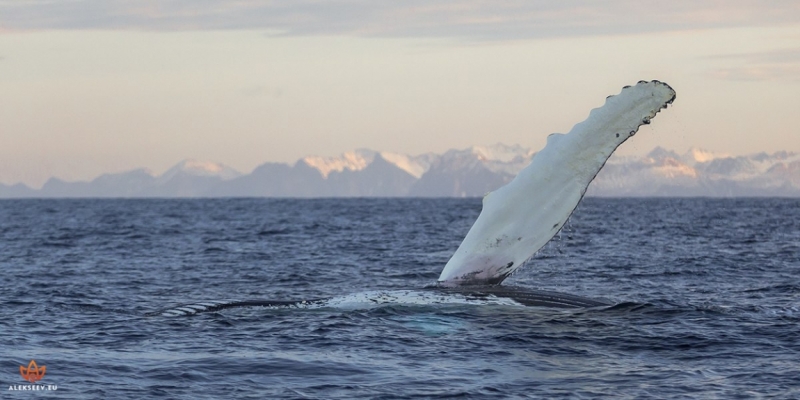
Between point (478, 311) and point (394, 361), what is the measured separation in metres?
2.03

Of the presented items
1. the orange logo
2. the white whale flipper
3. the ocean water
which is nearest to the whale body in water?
the white whale flipper

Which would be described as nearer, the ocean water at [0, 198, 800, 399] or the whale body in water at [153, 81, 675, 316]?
the ocean water at [0, 198, 800, 399]

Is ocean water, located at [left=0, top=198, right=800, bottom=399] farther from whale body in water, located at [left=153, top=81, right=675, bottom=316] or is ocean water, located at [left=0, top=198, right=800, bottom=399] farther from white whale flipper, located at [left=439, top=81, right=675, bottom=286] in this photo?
white whale flipper, located at [left=439, top=81, right=675, bottom=286]

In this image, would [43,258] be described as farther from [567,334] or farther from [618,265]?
[567,334]

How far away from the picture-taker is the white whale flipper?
11.4 meters

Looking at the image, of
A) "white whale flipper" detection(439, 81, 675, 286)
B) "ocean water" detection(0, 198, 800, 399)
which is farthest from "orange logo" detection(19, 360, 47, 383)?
"white whale flipper" detection(439, 81, 675, 286)

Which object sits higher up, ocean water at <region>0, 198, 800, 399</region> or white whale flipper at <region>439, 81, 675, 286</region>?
white whale flipper at <region>439, 81, 675, 286</region>

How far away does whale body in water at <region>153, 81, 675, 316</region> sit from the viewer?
445 inches

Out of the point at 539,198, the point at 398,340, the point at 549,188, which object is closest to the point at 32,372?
the point at 398,340

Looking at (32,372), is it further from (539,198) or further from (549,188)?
(549,188)

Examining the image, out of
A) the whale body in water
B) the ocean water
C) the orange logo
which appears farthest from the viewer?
the whale body in water

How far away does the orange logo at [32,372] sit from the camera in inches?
387

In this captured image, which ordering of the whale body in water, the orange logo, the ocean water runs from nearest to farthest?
the ocean water, the orange logo, the whale body in water

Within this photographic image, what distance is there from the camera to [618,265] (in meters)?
22.7
